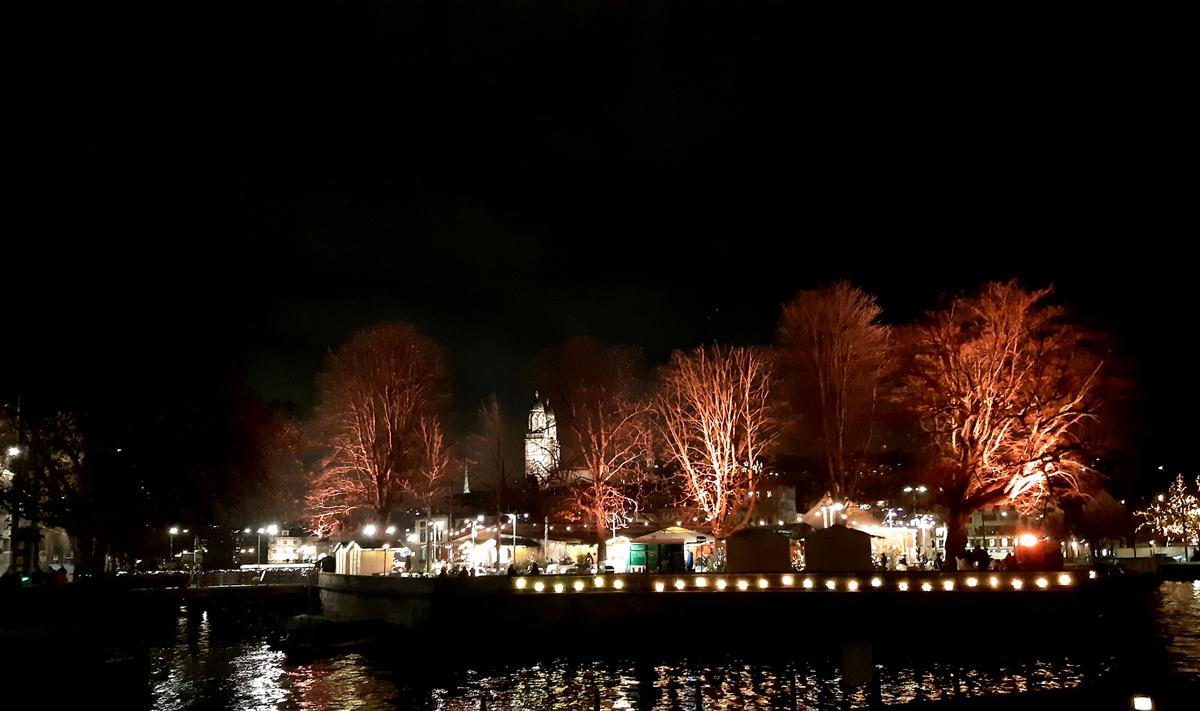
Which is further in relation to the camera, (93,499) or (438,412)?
(438,412)

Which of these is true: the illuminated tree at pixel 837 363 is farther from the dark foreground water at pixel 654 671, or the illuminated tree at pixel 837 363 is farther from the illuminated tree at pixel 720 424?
the dark foreground water at pixel 654 671

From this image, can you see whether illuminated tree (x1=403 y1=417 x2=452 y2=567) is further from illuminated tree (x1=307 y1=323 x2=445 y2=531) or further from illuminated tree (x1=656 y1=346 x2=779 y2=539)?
illuminated tree (x1=656 y1=346 x2=779 y2=539)

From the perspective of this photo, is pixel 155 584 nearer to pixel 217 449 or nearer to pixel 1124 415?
pixel 217 449

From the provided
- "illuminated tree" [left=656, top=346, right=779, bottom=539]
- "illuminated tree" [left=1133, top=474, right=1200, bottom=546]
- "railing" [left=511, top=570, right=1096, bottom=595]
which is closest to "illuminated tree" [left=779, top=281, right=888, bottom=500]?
"illuminated tree" [left=656, top=346, right=779, bottom=539]

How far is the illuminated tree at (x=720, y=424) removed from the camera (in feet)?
141

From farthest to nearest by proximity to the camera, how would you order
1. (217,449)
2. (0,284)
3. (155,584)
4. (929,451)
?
(155,584), (929,451), (217,449), (0,284)

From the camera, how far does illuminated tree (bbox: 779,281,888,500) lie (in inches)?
1770

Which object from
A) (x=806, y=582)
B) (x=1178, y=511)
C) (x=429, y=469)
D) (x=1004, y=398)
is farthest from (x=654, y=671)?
(x=1178, y=511)

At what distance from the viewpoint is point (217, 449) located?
3978 centimetres

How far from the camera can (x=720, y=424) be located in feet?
141

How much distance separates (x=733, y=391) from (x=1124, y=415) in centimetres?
1933

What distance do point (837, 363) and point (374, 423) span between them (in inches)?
989

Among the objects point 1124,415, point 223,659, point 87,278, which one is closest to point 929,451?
point 1124,415

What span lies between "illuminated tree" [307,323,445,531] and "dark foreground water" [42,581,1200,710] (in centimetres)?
1297
